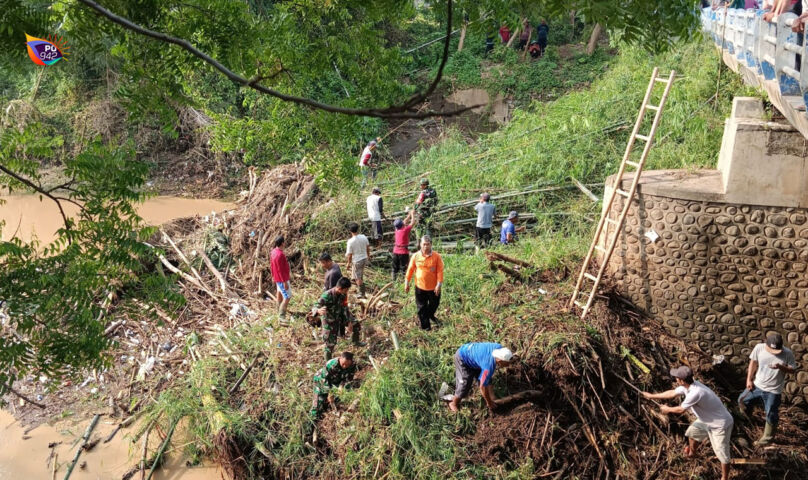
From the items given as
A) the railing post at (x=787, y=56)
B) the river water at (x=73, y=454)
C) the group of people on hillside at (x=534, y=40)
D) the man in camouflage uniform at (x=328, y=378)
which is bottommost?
the river water at (x=73, y=454)

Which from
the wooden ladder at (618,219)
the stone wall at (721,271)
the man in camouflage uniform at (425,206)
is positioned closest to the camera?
the stone wall at (721,271)

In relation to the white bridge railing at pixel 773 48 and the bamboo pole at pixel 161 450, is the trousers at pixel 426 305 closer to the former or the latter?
the bamboo pole at pixel 161 450

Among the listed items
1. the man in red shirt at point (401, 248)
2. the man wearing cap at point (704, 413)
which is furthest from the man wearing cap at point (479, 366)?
the man in red shirt at point (401, 248)

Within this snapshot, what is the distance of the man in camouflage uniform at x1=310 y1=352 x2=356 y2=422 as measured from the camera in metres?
6.89

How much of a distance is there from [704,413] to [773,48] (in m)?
3.67

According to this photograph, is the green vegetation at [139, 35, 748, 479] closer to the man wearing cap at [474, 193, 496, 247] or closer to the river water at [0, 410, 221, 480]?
the river water at [0, 410, 221, 480]

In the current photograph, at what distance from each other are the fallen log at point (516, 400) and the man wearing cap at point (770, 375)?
2495 millimetres

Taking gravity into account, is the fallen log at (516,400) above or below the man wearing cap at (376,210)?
below

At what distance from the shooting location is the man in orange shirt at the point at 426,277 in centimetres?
749

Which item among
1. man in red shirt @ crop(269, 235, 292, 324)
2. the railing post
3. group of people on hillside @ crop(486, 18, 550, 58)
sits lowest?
man in red shirt @ crop(269, 235, 292, 324)

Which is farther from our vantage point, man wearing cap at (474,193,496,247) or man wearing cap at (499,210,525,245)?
man wearing cap at (499,210,525,245)

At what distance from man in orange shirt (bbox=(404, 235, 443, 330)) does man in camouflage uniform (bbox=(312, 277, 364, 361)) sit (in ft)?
3.01

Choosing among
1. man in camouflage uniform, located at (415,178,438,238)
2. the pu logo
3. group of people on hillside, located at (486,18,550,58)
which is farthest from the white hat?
group of people on hillside, located at (486,18,550,58)

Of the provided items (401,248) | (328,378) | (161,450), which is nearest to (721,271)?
(401,248)
